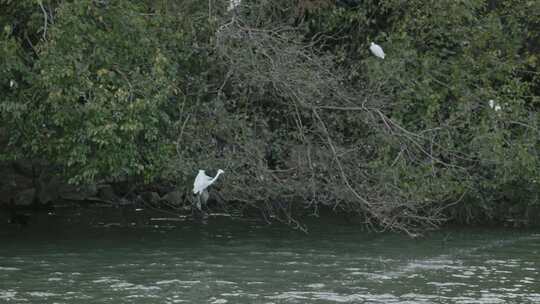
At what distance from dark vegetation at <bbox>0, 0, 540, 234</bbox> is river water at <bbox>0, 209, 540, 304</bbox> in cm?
60

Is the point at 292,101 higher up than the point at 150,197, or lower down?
higher up

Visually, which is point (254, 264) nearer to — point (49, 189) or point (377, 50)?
point (377, 50)

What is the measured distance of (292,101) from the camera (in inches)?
613

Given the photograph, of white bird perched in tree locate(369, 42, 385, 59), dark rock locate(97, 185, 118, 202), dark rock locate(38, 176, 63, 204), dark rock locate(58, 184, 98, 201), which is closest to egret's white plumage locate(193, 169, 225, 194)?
white bird perched in tree locate(369, 42, 385, 59)

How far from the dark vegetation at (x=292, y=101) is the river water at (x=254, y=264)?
0.60 meters

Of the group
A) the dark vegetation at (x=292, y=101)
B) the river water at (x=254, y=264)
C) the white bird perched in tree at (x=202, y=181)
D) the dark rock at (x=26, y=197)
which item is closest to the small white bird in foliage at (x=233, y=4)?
the dark vegetation at (x=292, y=101)

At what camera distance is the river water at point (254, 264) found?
1172 cm

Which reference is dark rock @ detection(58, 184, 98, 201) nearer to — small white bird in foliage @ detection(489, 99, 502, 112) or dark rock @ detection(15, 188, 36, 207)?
dark rock @ detection(15, 188, 36, 207)

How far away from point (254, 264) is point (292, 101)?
288 centimetres

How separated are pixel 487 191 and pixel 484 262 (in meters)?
3.21

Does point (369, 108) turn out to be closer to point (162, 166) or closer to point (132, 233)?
point (162, 166)

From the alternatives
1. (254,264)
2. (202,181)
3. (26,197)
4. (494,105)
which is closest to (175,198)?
(26,197)

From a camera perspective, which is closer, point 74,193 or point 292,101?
point 292,101

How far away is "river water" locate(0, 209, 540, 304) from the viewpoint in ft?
38.4
